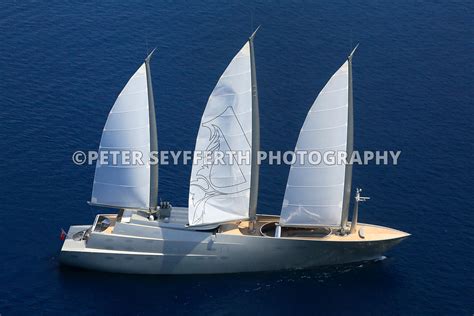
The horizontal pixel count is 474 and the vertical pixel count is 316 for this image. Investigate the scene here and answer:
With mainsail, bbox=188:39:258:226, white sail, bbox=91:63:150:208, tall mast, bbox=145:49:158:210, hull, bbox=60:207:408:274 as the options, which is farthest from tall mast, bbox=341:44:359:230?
white sail, bbox=91:63:150:208

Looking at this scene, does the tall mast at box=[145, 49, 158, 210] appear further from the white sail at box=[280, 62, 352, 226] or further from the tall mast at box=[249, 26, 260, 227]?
the white sail at box=[280, 62, 352, 226]

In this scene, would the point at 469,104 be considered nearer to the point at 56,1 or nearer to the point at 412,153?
the point at 412,153

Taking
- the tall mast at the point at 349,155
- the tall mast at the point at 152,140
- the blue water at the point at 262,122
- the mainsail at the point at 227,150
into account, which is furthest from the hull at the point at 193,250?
the tall mast at the point at 152,140

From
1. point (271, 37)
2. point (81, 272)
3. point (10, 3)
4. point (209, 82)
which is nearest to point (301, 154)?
point (81, 272)

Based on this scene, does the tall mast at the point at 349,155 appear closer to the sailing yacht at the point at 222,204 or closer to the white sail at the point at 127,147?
the sailing yacht at the point at 222,204

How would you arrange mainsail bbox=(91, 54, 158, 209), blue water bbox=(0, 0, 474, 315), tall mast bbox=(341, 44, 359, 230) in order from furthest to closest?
blue water bbox=(0, 0, 474, 315)
mainsail bbox=(91, 54, 158, 209)
tall mast bbox=(341, 44, 359, 230)

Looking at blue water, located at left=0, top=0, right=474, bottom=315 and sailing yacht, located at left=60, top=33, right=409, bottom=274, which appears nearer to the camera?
sailing yacht, located at left=60, top=33, right=409, bottom=274
